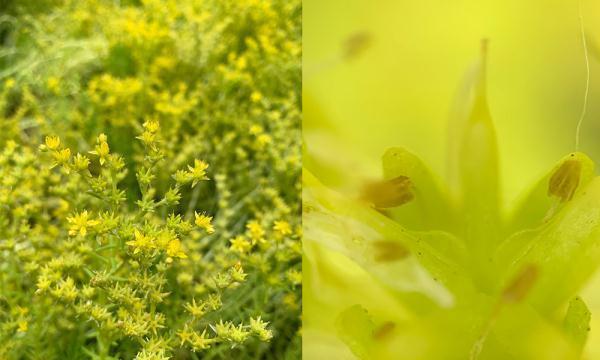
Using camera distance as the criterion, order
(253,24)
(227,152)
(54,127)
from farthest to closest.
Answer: (253,24), (54,127), (227,152)

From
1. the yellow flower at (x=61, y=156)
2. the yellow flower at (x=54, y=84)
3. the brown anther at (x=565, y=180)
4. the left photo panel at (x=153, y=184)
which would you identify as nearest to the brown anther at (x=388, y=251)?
the brown anther at (x=565, y=180)

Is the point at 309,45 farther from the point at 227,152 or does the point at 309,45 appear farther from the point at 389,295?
the point at 227,152

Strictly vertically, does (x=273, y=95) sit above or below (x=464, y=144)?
above

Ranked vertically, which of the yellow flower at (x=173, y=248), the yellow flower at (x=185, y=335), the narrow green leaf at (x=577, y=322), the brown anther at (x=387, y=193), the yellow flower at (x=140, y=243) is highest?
the yellow flower at (x=173, y=248)

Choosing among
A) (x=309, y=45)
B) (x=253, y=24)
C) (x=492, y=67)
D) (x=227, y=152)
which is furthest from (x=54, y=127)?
(x=492, y=67)

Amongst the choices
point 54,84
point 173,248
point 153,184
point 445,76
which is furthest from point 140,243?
point 54,84

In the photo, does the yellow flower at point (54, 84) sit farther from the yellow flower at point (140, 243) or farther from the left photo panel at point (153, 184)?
the yellow flower at point (140, 243)

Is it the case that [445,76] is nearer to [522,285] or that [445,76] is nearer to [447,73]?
[447,73]
